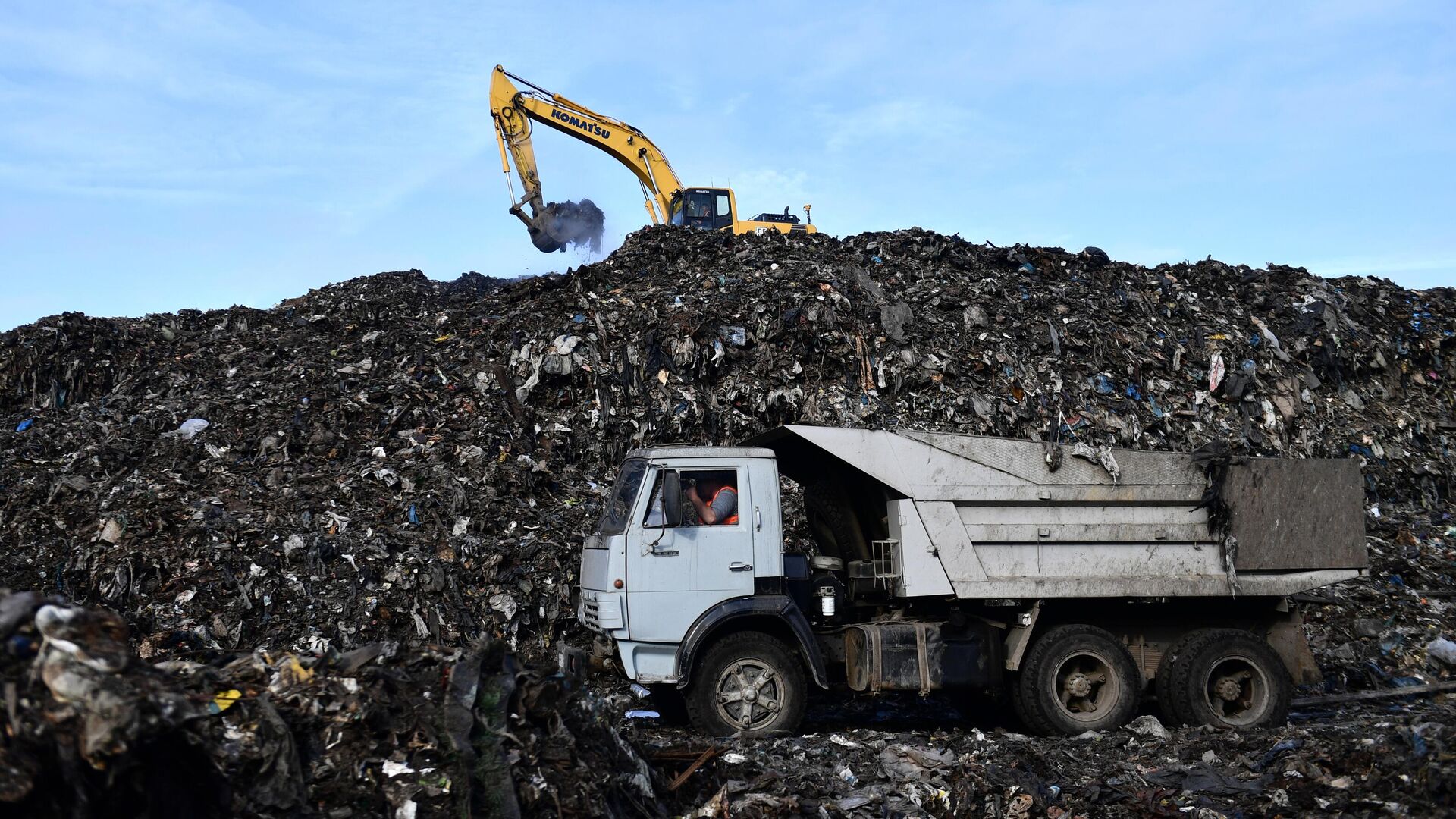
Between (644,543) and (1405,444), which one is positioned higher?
(1405,444)

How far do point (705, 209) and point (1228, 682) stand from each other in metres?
12.5

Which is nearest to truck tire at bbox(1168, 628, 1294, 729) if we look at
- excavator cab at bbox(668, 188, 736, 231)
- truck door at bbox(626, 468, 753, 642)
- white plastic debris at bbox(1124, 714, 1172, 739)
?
white plastic debris at bbox(1124, 714, 1172, 739)

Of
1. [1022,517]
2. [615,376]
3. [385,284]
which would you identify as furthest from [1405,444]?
[385,284]

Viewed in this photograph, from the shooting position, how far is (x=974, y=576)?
727 centimetres

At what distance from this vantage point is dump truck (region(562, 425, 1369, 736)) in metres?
7.05

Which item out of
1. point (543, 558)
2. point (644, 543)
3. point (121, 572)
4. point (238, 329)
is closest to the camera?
point (644, 543)

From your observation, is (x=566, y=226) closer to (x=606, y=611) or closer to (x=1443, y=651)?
(x=606, y=611)

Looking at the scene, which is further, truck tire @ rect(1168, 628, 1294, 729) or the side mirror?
truck tire @ rect(1168, 628, 1294, 729)

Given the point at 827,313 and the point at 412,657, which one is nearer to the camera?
the point at 412,657

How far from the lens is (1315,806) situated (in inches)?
212

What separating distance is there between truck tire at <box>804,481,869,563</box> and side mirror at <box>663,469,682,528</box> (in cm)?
139

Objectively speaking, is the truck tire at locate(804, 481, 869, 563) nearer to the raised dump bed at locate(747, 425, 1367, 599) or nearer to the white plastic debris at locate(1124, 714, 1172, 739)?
the raised dump bed at locate(747, 425, 1367, 599)

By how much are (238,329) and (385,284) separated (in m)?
2.40

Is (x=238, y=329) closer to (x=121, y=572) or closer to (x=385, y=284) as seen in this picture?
(x=385, y=284)
